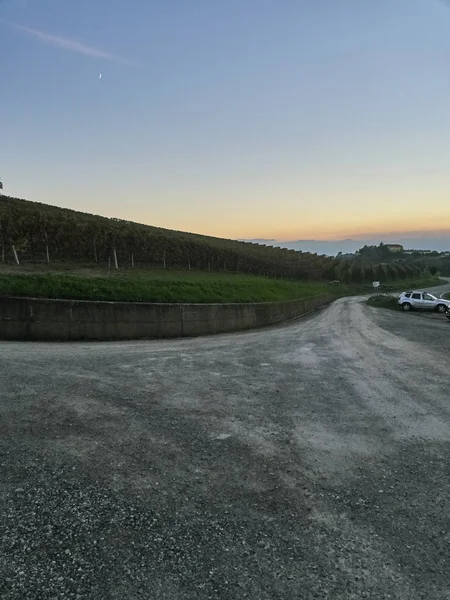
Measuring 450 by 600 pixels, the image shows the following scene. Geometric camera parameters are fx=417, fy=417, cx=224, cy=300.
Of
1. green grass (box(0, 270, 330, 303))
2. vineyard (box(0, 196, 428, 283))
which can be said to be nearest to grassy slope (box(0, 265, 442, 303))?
green grass (box(0, 270, 330, 303))

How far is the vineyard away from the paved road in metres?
15.5

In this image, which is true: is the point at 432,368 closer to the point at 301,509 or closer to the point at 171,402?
the point at 171,402

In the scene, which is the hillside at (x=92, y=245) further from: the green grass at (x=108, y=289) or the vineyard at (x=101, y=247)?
the green grass at (x=108, y=289)

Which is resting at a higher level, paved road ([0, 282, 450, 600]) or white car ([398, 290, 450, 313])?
white car ([398, 290, 450, 313])

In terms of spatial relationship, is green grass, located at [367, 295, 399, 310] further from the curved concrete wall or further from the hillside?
the curved concrete wall

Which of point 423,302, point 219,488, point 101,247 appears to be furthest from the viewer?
point 423,302

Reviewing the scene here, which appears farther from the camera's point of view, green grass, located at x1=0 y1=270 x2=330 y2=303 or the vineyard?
the vineyard

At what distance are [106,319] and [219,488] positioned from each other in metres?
10.9

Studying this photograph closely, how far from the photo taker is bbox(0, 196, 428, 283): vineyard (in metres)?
22.2

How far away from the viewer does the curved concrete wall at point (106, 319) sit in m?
12.9

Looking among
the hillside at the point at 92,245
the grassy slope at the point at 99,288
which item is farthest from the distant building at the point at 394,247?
the grassy slope at the point at 99,288

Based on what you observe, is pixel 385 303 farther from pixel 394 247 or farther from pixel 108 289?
pixel 394 247

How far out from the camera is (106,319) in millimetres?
14250

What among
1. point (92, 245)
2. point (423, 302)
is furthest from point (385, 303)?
point (92, 245)
